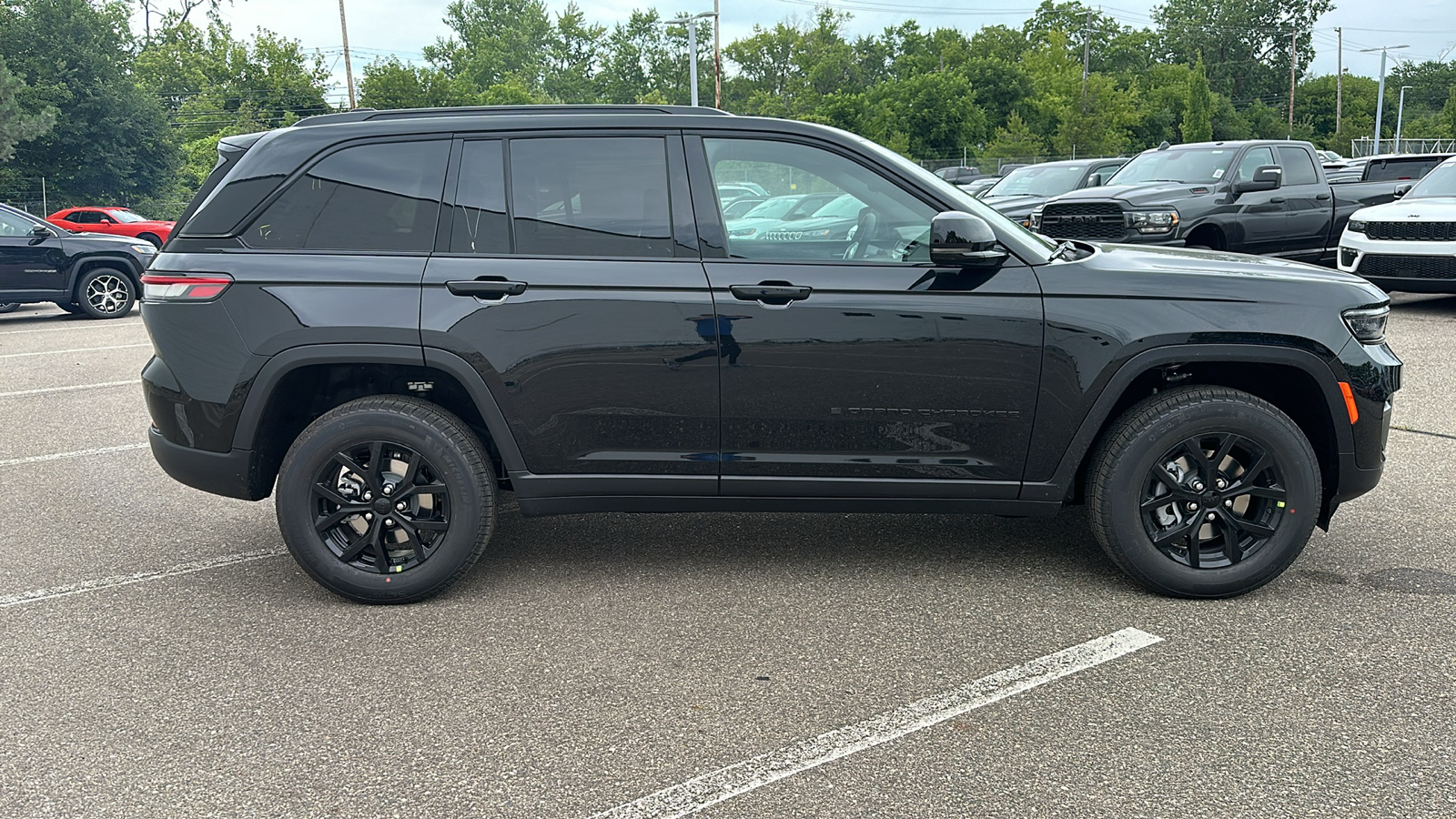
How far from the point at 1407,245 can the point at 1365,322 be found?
29.1ft

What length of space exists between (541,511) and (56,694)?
64.9 inches

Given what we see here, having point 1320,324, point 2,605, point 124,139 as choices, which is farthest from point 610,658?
point 124,139

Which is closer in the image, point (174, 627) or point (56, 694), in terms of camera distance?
point (56, 694)

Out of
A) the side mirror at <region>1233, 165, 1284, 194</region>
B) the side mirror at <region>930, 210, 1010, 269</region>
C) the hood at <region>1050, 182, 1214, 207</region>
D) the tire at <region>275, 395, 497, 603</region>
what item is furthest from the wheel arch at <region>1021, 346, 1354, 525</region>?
the side mirror at <region>1233, 165, 1284, 194</region>

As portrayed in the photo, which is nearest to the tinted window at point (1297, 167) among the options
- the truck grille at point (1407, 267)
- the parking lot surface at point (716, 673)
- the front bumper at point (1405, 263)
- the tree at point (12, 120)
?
the front bumper at point (1405, 263)

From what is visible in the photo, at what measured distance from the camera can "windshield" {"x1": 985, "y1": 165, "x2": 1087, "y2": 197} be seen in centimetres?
1664

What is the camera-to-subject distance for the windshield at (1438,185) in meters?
12.4

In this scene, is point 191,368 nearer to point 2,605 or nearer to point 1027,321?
point 2,605

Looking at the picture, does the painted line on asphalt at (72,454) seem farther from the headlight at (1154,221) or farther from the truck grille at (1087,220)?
the headlight at (1154,221)

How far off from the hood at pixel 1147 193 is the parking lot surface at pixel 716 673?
25.1 feet

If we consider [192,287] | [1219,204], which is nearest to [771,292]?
[192,287]

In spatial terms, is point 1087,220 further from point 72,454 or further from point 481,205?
point 72,454

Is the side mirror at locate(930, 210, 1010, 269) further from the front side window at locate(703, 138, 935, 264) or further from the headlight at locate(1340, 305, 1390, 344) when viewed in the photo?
the headlight at locate(1340, 305, 1390, 344)

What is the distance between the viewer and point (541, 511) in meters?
4.25
